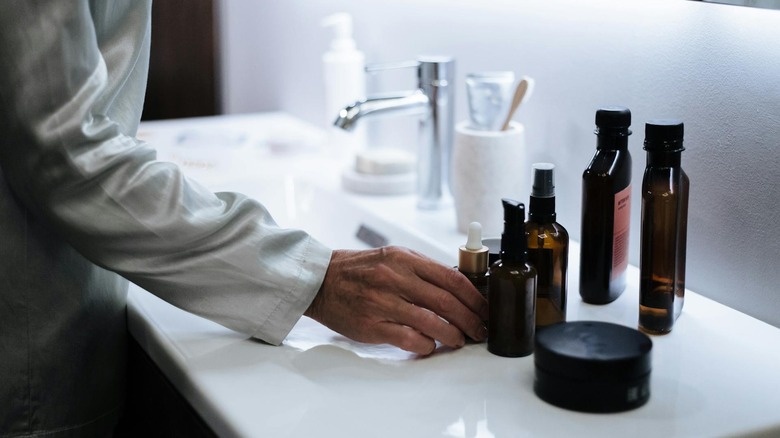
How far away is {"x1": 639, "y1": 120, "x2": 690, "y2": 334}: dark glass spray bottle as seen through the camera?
934 millimetres

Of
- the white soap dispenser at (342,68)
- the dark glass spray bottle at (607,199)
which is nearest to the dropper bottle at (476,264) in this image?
the dark glass spray bottle at (607,199)

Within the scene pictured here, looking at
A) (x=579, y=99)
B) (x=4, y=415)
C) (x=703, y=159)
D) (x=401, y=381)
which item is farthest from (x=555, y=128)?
(x=4, y=415)

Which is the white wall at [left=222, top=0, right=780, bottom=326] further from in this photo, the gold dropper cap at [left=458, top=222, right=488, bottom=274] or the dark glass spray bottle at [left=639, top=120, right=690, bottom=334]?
the gold dropper cap at [left=458, top=222, right=488, bottom=274]

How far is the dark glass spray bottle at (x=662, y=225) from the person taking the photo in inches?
36.8

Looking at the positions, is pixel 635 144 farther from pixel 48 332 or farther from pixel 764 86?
pixel 48 332

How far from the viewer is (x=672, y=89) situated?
112 cm

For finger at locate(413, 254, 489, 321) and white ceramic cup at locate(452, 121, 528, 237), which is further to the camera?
white ceramic cup at locate(452, 121, 528, 237)

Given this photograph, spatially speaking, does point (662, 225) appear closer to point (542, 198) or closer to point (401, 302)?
point (542, 198)

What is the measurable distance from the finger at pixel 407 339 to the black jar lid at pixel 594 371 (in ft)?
0.43

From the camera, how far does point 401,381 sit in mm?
879

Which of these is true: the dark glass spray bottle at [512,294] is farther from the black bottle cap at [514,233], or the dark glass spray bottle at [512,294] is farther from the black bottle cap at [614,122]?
the black bottle cap at [614,122]

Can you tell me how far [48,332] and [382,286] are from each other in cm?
37

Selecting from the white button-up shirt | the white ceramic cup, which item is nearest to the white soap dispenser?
the white ceramic cup

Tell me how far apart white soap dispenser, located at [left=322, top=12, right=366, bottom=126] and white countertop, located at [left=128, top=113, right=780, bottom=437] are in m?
0.74
